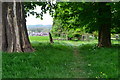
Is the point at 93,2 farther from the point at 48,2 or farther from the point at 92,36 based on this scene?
the point at 92,36

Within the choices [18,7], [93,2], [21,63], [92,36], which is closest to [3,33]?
[18,7]

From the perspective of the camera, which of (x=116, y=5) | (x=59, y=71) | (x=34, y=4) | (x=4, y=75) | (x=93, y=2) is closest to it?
(x=4, y=75)

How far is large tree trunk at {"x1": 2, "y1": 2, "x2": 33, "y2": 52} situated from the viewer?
11758 mm

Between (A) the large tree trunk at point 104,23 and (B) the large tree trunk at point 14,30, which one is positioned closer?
(B) the large tree trunk at point 14,30

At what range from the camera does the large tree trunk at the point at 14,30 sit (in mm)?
11758

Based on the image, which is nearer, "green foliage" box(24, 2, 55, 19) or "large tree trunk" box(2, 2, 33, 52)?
"large tree trunk" box(2, 2, 33, 52)

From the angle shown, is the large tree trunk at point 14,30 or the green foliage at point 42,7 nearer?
the large tree trunk at point 14,30

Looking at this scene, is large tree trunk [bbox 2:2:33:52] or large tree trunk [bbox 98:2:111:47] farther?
large tree trunk [bbox 98:2:111:47]

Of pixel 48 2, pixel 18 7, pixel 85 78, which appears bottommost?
pixel 85 78

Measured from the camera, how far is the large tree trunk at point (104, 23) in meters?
16.1

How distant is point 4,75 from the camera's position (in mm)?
6629

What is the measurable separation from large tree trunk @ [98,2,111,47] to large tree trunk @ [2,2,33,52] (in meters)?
6.31

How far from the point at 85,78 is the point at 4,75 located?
2467 millimetres

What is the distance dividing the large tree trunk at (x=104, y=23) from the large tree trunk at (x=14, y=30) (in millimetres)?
6315
